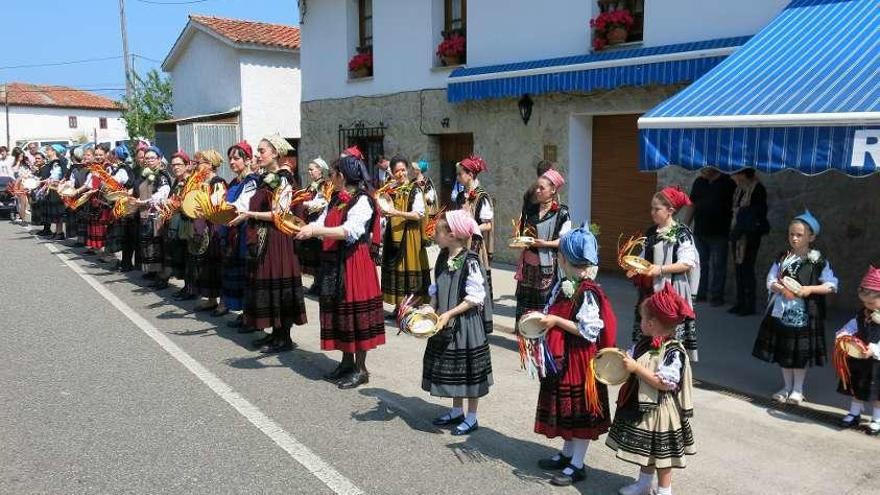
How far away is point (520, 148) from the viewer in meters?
11.7

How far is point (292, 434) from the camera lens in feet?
16.3

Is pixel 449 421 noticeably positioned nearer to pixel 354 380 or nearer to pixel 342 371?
pixel 354 380

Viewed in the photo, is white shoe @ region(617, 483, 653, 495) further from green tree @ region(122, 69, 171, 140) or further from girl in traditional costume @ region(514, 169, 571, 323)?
green tree @ region(122, 69, 171, 140)

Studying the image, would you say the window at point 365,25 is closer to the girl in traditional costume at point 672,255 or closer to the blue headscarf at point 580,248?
the girl in traditional costume at point 672,255

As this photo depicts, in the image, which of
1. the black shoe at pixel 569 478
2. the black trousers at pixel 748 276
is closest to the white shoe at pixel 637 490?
the black shoe at pixel 569 478

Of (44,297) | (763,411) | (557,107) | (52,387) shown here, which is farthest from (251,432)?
(557,107)

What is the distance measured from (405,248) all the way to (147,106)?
28.6 meters

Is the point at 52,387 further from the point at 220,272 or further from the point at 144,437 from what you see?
the point at 220,272

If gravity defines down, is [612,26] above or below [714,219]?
above

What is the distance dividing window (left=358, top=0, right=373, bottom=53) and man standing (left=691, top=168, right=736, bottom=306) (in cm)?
858

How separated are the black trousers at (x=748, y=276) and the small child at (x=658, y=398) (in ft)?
16.9

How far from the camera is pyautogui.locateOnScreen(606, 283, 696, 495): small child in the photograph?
145 inches

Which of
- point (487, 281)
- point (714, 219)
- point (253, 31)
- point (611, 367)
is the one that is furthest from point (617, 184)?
point (253, 31)

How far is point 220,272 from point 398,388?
351 centimetres
